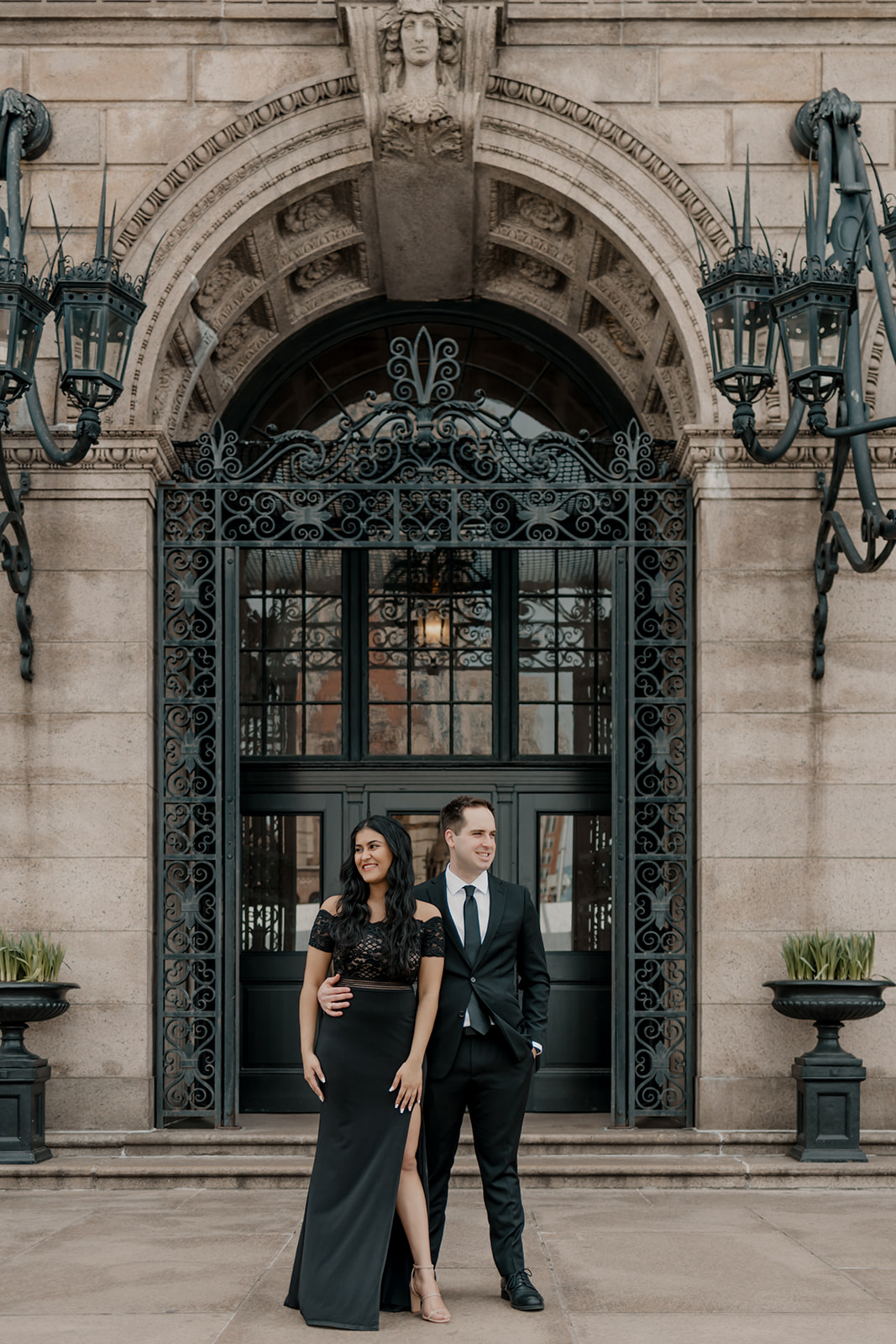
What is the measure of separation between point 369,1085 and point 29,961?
431 centimetres

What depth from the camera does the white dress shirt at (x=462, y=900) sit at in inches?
253

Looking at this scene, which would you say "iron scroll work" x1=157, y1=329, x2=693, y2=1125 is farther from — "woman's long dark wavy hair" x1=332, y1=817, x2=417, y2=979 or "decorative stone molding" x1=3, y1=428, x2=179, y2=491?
"woman's long dark wavy hair" x1=332, y1=817, x2=417, y2=979

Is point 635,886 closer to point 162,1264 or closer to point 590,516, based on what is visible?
point 590,516

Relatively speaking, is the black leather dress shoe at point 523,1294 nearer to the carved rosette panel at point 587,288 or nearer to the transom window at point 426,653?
the transom window at point 426,653

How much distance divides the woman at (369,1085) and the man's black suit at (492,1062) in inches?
7.3

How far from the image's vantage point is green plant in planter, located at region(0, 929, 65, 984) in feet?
31.8

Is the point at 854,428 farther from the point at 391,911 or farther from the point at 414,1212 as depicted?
the point at 414,1212

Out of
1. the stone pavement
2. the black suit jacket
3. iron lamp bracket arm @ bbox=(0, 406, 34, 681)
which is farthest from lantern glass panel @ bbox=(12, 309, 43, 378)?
the stone pavement

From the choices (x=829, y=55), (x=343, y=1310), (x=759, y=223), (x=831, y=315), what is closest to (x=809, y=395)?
(x=831, y=315)

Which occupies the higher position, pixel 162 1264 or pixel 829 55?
pixel 829 55

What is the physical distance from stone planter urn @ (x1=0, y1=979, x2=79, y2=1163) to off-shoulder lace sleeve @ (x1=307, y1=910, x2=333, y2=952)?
3.89 metres

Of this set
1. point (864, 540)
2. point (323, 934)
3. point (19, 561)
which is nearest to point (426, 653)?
point (19, 561)

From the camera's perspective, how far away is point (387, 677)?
488 inches

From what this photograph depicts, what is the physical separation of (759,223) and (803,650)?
2.97 m
